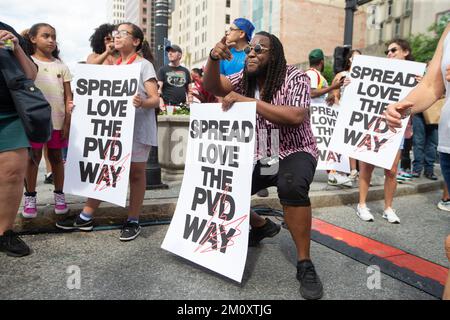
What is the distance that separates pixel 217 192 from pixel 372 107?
2.41m

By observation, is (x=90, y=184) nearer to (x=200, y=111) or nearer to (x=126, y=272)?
(x=126, y=272)

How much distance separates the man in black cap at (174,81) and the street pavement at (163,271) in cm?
365

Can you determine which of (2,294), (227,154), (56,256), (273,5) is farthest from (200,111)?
(273,5)

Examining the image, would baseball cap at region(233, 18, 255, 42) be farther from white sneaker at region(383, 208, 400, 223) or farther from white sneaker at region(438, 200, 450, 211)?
white sneaker at region(438, 200, 450, 211)

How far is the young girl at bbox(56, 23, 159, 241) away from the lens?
3248 mm

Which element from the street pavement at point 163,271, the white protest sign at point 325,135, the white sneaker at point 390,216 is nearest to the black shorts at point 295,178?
the street pavement at point 163,271

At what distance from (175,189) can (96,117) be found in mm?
1825

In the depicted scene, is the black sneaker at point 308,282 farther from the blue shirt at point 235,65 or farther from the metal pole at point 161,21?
the metal pole at point 161,21

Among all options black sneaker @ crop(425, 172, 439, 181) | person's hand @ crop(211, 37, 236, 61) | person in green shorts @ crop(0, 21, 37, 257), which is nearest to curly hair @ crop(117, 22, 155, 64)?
person in green shorts @ crop(0, 21, 37, 257)

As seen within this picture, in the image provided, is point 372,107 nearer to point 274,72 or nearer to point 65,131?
point 274,72

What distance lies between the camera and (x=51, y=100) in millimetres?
3518

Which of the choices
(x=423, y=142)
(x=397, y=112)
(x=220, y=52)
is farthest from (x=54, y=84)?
(x=423, y=142)

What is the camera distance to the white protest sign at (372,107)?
3953 mm

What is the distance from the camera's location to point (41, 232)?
3395 mm
